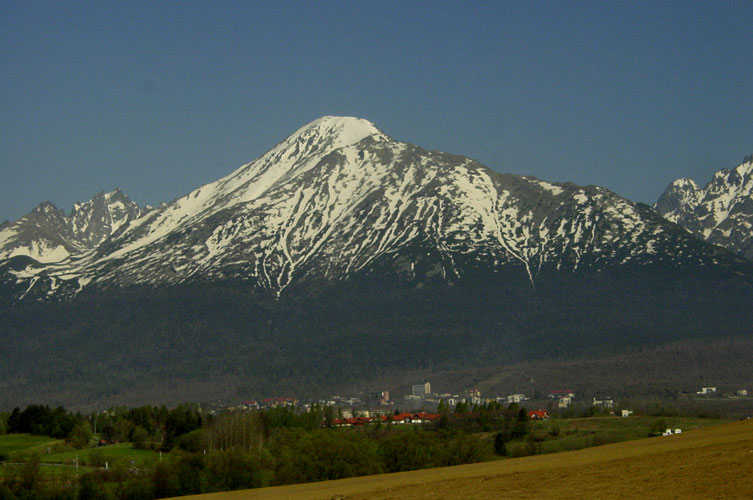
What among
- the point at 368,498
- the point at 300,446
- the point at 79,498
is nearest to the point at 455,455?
the point at 300,446

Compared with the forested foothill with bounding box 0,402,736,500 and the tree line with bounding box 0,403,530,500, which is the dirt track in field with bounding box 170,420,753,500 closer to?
the tree line with bounding box 0,403,530,500

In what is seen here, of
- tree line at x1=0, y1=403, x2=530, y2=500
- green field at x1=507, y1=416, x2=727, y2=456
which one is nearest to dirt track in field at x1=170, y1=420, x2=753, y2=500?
tree line at x1=0, y1=403, x2=530, y2=500

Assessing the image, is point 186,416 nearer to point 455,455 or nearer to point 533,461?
point 455,455

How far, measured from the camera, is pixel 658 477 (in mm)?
57250

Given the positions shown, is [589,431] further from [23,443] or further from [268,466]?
[23,443]

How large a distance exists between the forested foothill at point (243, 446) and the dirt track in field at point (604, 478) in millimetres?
31749

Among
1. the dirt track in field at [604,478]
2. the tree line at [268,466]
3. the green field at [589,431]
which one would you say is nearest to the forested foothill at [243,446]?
the tree line at [268,466]

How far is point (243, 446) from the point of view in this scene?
146250mm

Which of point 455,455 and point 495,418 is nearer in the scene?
point 455,455

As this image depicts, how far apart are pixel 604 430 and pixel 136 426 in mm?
67881

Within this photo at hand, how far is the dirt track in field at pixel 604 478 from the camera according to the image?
177ft

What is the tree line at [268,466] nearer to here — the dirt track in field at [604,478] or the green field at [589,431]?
the green field at [589,431]

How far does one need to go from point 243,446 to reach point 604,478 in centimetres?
9149

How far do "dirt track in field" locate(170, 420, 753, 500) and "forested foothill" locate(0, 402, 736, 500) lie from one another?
3175 cm
